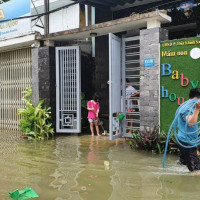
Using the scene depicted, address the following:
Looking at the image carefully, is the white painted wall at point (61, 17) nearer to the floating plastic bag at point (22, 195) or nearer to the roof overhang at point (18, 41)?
the roof overhang at point (18, 41)

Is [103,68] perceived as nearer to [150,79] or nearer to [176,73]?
[150,79]

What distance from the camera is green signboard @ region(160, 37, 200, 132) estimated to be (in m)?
6.16

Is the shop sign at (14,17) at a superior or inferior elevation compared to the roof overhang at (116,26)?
superior

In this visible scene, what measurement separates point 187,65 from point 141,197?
3545mm

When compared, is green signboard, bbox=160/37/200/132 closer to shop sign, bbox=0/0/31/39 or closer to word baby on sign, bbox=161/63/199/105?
word baby on sign, bbox=161/63/199/105

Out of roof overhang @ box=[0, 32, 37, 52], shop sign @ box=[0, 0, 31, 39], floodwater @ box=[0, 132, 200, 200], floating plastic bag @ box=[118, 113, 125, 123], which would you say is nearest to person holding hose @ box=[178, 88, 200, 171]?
floodwater @ box=[0, 132, 200, 200]

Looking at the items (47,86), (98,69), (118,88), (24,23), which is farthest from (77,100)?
(24,23)

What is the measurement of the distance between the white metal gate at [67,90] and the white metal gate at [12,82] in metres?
1.21

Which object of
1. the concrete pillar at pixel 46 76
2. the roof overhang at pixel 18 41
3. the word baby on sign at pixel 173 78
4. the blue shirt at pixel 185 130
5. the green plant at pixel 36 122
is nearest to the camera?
the blue shirt at pixel 185 130

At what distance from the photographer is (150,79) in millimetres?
6801

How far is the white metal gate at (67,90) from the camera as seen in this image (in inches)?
336

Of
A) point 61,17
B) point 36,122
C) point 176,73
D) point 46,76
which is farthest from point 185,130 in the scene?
point 61,17

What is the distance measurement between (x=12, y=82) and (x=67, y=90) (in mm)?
2402

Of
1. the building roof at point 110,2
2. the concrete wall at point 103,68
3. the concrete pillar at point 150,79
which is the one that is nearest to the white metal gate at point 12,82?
the concrete wall at point 103,68
